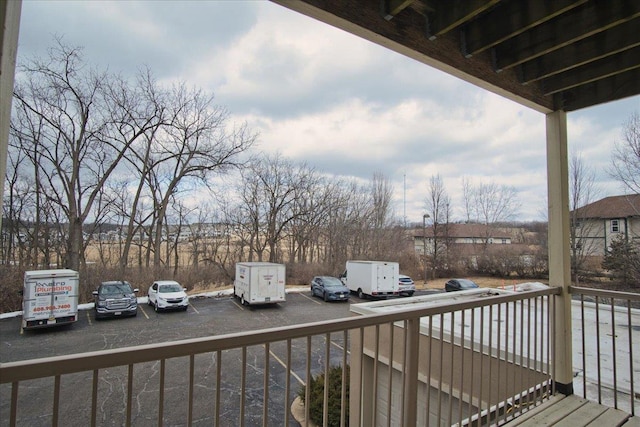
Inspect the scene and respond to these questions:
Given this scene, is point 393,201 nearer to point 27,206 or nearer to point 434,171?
point 434,171

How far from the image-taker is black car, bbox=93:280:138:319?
32.6ft

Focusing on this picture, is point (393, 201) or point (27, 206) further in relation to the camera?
point (393, 201)

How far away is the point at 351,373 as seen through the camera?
3883 millimetres

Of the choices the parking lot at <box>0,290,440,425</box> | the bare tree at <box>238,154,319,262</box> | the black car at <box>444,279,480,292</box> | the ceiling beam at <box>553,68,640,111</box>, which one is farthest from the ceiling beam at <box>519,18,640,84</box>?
the bare tree at <box>238,154,319,262</box>

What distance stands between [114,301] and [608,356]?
12.0 m

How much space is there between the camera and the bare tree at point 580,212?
46.6ft

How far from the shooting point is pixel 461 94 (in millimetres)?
8312

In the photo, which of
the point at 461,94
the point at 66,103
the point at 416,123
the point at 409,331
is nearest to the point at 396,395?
the point at 409,331

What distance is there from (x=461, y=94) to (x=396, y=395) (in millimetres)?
7581

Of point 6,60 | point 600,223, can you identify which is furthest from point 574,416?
point 600,223

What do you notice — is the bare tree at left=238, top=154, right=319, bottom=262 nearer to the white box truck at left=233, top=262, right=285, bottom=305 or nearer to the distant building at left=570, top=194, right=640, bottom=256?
the white box truck at left=233, top=262, right=285, bottom=305

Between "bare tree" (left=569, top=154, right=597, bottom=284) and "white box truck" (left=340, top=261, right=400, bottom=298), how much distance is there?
8096 mm

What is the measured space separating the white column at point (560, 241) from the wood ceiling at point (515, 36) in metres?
0.27

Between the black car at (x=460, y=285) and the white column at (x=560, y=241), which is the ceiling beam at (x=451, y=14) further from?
the black car at (x=460, y=285)
